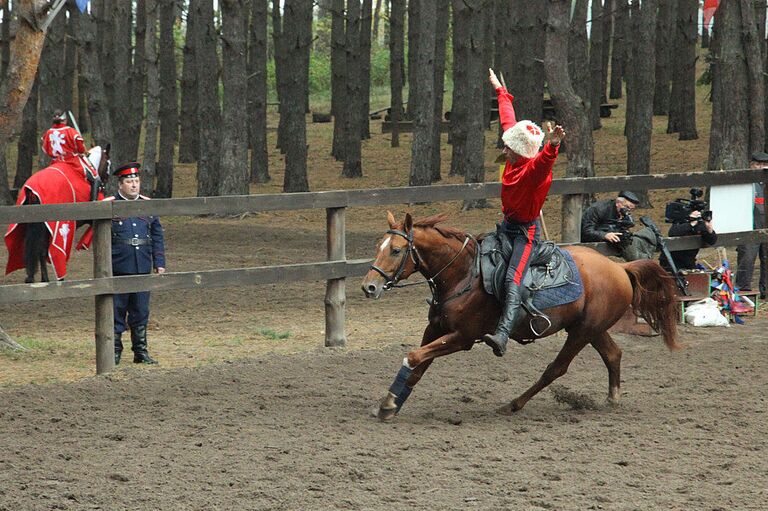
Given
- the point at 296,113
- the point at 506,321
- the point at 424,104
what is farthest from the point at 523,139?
the point at 296,113

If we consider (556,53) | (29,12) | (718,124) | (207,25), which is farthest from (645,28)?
(29,12)

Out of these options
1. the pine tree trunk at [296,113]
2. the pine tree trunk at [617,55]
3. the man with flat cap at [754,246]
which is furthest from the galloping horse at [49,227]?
Result: the pine tree trunk at [617,55]

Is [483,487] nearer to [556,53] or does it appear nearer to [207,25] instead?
[556,53]

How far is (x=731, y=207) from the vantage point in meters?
12.0

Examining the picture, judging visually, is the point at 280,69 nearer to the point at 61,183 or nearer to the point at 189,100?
the point at 189,100

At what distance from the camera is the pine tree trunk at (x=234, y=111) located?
21.4m

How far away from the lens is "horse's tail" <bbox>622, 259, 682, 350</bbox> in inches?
322

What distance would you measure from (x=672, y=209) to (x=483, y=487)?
6.78 metres

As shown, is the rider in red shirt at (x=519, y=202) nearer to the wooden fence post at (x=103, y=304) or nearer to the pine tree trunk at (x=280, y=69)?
the wooden fence post at (x=103, y=304)

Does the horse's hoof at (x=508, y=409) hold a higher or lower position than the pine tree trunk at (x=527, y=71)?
lower

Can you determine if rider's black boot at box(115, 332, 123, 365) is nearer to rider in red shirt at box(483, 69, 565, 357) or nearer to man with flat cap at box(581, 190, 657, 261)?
rider in red shirt at box(483, 69, 565, 357)

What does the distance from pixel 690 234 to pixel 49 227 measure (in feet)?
22.2

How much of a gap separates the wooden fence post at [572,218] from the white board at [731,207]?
6.18ft

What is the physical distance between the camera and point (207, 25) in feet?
82.9
